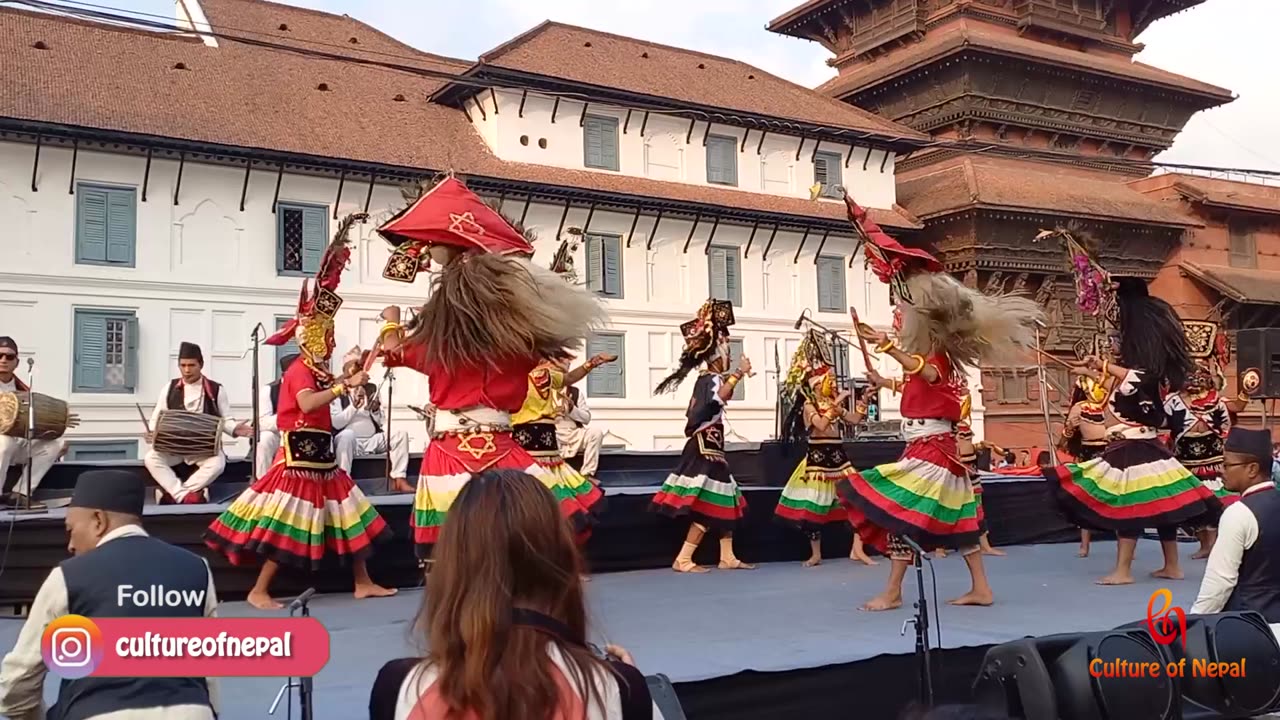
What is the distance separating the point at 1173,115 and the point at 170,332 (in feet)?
92.3

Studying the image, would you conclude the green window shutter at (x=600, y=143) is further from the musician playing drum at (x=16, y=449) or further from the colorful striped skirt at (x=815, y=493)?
the colorful striped skirt at (x=815, y=493)

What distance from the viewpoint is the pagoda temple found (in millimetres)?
26719

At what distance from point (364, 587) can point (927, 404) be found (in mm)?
3771

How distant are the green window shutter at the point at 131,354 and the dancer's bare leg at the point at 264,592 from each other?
1518cm

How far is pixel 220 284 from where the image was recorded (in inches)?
819

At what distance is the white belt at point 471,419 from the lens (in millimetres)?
5141

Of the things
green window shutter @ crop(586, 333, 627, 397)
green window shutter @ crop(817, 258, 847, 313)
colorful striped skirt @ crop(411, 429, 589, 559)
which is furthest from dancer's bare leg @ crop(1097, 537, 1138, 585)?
green window shutter @ crop(817, 258, 847, 313)

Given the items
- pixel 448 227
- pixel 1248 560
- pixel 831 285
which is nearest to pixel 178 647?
pixel 448 227

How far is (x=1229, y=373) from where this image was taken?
30047 mm

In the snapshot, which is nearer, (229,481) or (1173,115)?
(229,481)

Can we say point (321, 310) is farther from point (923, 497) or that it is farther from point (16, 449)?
point (16, 449)

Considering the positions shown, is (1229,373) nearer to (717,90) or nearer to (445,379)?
(717,90)

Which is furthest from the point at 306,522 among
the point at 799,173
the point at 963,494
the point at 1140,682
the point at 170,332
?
the point at 799,173

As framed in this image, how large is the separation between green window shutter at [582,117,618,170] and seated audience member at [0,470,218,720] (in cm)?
2203
